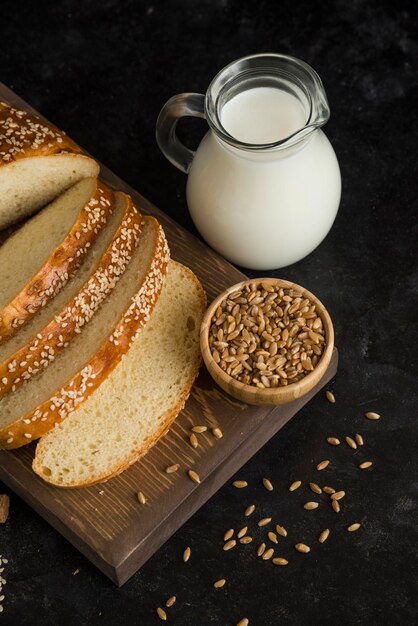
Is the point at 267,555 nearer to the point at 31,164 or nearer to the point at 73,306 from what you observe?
the point at 73,306

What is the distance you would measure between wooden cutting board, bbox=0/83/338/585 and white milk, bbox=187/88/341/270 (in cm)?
50

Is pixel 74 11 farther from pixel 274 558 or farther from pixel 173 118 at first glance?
pixel 274 558

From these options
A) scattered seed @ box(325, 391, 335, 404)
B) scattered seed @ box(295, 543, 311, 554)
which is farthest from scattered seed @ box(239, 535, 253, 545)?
scattered seed @ box(325, 391, 335, 404)

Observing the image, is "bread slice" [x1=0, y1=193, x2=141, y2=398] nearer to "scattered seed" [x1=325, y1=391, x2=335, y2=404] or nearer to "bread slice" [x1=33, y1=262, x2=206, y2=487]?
"bread slice" [x1=33, y1=262, x2=206, y2=487]

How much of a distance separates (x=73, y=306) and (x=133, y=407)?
423 millimetres

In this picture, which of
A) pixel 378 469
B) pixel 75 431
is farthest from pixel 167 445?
pixel 378 469

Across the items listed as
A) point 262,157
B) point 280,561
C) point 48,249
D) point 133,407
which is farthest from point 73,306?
point 280,561

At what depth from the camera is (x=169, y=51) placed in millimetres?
4848

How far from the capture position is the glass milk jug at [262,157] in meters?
3.75

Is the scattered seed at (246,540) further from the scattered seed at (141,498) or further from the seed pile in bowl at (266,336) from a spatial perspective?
the seed pile in bowl at (266,336)

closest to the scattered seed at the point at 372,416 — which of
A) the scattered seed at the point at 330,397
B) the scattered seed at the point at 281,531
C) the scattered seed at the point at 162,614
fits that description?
the scattered seed at the point at 330,397

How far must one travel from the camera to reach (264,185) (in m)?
3.83

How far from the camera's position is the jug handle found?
12.7ft

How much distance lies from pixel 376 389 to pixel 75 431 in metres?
1.19
